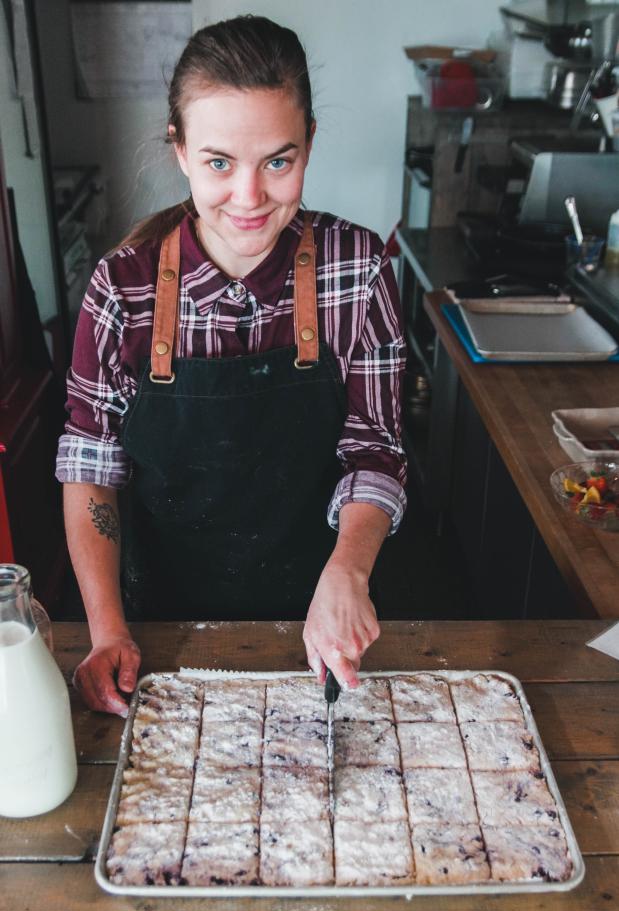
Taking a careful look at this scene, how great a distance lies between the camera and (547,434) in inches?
83.0

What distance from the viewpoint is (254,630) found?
1377 mm

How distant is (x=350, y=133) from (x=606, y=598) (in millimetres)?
3813

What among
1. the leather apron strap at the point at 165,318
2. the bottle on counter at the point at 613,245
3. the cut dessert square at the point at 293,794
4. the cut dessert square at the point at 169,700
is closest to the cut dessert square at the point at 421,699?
the cut dessert square at the point at 293,794

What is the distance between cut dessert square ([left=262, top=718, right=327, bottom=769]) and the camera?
112cm

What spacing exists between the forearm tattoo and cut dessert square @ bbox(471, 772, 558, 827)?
0.66 m

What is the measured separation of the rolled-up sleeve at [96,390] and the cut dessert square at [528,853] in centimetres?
81

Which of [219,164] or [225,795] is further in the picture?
[219,164]

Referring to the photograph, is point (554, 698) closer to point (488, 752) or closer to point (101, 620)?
point (488, 752)

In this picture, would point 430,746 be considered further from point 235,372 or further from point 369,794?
point 235,372

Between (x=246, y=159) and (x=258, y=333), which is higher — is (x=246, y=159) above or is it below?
above

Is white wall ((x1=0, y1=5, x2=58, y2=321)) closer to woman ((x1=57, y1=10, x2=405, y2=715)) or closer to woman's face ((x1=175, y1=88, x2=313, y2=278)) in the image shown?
woman ((x1=57, y1=10, x2=405, y2=715))

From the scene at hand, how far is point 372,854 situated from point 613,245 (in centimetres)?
267

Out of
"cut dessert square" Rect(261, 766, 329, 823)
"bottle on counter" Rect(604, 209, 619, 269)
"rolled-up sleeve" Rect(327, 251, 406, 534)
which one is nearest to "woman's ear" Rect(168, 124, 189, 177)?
"rolled-up sleeve" Rect(327, 251, 406, 534)

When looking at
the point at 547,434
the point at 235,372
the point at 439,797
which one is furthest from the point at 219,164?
the point at 547,434
